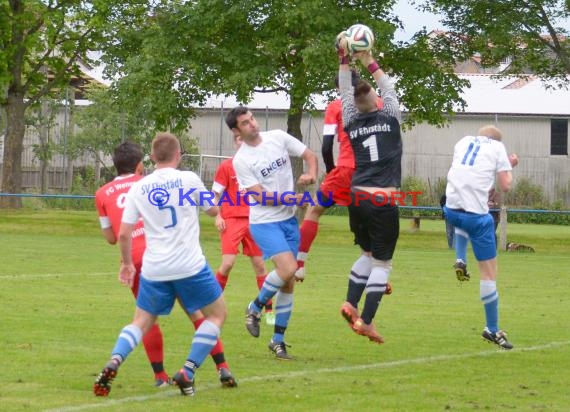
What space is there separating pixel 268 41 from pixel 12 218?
384 inches

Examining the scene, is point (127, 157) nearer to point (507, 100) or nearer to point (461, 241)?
point (461, 241)

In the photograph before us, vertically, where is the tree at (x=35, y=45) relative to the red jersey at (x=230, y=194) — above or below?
above

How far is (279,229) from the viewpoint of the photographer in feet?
35.9

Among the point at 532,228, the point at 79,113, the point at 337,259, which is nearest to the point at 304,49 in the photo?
the point at 337,259

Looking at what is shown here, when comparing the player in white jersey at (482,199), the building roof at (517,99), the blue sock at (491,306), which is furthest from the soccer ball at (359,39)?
the building roof at (517,99)

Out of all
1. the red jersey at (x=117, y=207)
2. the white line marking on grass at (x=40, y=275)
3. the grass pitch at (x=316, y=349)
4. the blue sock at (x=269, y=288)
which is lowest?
the white line marking on grass at (x=40, y=275)

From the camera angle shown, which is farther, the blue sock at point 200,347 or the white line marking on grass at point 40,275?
the white line marking on grass at point 40,275

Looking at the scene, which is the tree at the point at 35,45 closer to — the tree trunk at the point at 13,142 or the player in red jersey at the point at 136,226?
the tree trunk at the point at 13,142

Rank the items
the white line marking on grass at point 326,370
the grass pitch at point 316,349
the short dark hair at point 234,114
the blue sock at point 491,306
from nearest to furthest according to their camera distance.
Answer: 1. the white line marking on grass at point 326,370
2. the grass pitch at point 316,349
3. the short dark hair at point 234,114
4. the blue sock at point 491,306

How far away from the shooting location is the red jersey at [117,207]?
9.13 m

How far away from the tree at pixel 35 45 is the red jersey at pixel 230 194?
24987mm

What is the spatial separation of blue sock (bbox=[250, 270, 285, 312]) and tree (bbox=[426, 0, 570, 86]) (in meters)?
23.5

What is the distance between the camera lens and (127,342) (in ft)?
27.7

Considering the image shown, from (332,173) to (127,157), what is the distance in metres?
3.72
